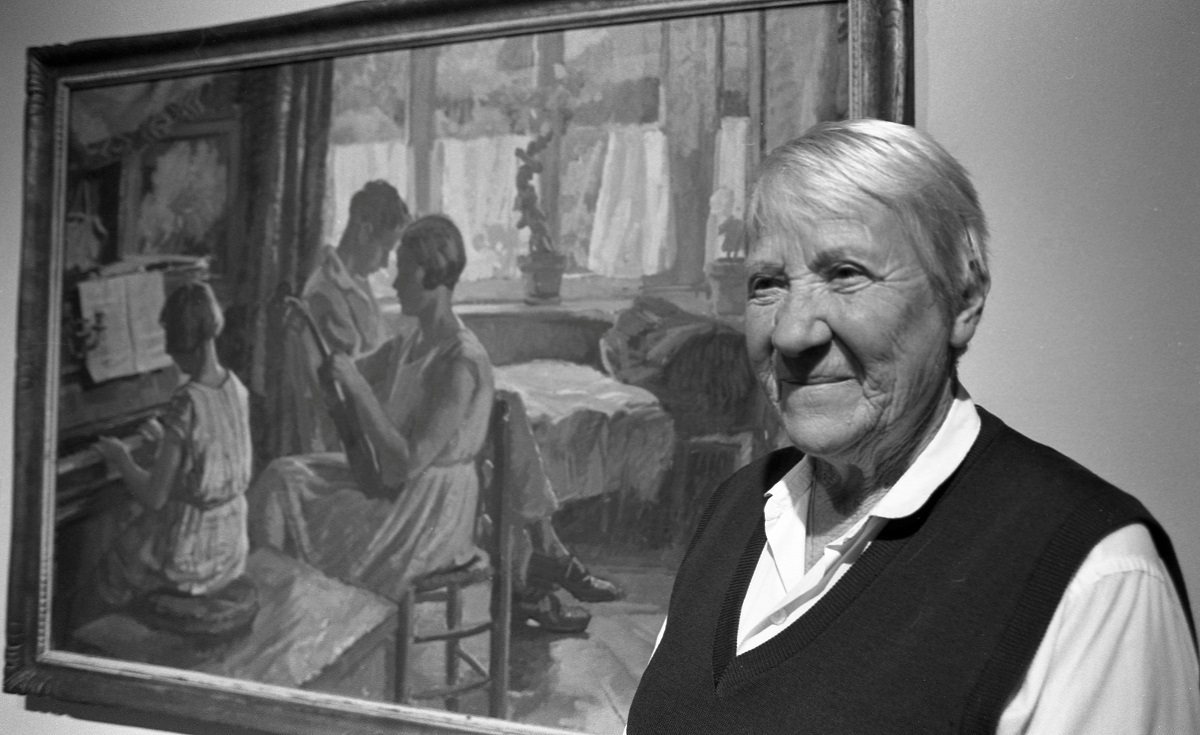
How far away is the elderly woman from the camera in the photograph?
0.79 meters

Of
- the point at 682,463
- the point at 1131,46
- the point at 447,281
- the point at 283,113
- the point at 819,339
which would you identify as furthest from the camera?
the point at 283,113

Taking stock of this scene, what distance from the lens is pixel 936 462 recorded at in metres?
0.96

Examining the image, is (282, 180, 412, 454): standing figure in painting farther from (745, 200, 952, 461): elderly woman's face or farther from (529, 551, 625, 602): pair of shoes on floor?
(745, 200, 952, 461): elderly woman's face

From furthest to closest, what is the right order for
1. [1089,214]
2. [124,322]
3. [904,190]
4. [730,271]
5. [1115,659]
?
[124,322], [730,271], [1089,214], [904,190], [1115,659]

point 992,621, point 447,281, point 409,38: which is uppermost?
point 409,38

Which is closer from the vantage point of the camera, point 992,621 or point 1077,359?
point 992,621

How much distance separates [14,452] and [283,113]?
904 mm

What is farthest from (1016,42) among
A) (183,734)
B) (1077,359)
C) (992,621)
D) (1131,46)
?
(183,734)

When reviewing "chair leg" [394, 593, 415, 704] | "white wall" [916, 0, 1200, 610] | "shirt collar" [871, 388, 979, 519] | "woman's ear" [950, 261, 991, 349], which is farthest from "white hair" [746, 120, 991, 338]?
"chair leg" [394, 593, 415, 704]

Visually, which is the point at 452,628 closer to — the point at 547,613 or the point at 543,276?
the point at 547,613

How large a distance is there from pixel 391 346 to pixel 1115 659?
1204 millimetres

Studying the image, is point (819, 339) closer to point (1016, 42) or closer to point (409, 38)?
point (1016, 42)

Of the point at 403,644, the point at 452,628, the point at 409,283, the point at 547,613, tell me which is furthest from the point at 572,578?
the point at 409,283

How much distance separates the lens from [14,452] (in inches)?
76.3
